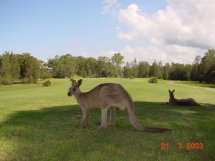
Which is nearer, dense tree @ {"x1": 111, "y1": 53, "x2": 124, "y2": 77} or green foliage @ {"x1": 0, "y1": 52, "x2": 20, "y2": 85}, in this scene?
green foliage @ {"x1": 0, "y1": 52, "x2": 20, "y2": 85}

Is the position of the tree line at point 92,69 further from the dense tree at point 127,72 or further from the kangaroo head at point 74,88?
the kangaroo head at point 74,88

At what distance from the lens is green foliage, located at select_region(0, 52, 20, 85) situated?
72625 mm

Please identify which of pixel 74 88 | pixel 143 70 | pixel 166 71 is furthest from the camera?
pixel 143 70

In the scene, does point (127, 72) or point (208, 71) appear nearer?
point (208, 71)

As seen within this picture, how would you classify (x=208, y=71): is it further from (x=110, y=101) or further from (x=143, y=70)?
(x=110, y=101)

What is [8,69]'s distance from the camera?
72562mm

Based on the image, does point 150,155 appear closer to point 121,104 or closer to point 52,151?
point 52,151

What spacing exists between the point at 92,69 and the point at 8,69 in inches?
2967

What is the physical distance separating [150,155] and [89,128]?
3.33 meters

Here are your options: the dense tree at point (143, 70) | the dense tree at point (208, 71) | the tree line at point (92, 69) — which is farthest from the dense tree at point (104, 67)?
the dense tree at point (208, 71)

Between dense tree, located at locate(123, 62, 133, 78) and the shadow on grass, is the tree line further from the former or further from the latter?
the shadow on grass

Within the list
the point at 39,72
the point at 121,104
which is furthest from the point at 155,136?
the point at 39,72

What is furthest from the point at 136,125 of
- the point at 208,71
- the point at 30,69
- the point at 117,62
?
the point at 117,62
